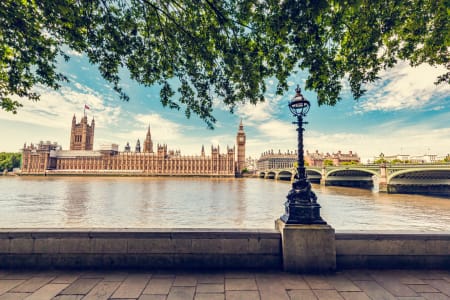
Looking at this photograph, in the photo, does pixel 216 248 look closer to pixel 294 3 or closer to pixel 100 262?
pixel 100 262

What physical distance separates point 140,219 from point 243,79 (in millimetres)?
11517

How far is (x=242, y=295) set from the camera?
10.1 feet

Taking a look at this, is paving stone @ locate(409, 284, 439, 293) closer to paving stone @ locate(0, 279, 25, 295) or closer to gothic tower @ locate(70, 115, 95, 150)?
paving stone @ locate(0, 279, 25, 295)

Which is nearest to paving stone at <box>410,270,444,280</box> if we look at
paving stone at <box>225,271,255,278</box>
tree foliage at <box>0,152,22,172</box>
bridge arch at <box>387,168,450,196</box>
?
paving stone at <box>225,271,255,278</box>

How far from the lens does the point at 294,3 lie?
3590 mm

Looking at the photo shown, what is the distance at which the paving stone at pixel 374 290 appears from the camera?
120 inches

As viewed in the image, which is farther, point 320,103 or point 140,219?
point 140,219

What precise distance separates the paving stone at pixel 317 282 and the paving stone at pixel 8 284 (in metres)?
4.15

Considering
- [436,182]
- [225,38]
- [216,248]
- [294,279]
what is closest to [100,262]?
[216,248]

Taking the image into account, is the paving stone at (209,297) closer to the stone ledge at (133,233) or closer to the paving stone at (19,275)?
the stone ledge at (133,233)

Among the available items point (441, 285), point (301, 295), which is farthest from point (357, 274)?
point (301, 295)

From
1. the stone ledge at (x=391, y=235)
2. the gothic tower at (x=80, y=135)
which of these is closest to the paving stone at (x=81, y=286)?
the stone ledge at (x=391, y=235)

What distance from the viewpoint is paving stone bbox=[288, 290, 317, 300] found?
305 centimetres

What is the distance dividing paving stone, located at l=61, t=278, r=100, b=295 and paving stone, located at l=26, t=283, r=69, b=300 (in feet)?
0.31
